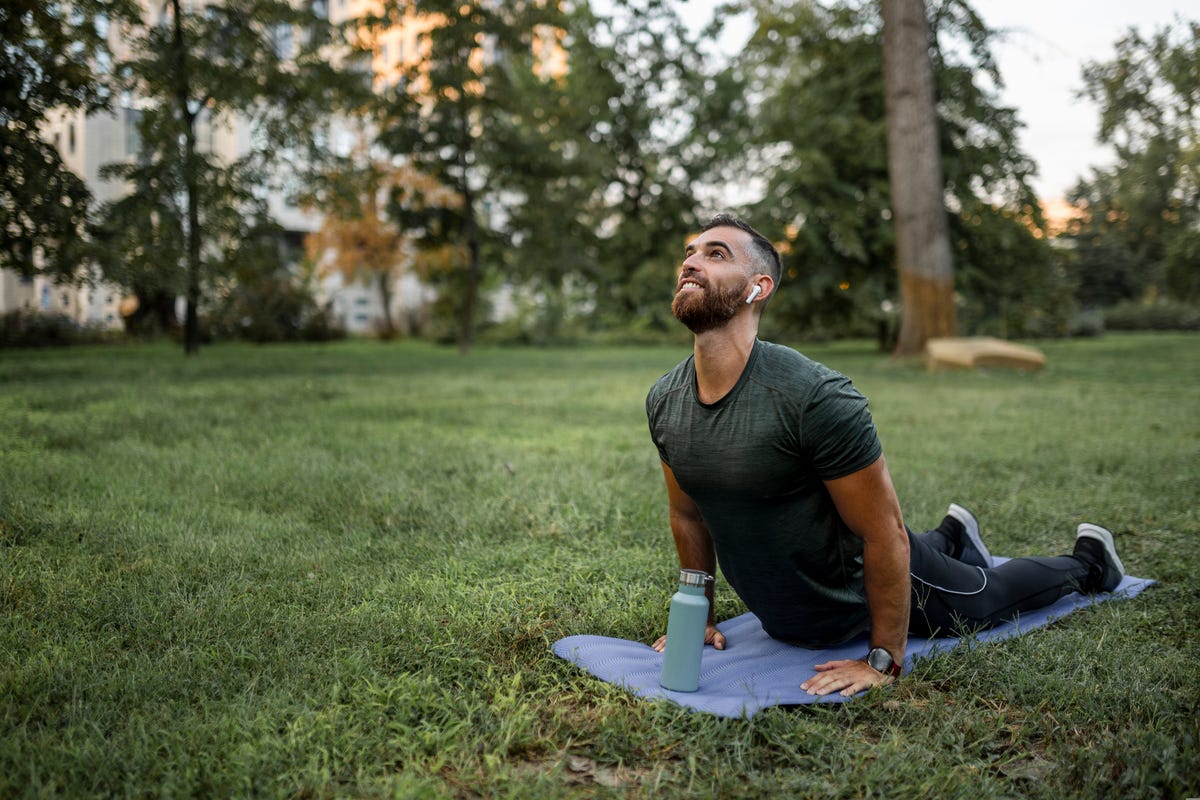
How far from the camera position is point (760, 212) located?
21234 millimetres

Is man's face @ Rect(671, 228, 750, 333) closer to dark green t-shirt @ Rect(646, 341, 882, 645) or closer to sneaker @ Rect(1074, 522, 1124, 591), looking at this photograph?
dark green t-shirt @ Rect(646, 341, 882, 645)

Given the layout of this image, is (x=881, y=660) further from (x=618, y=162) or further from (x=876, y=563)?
(x=618, y=162)

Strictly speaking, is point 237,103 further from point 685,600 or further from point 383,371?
point 685,600

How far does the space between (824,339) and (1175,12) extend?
20.0m

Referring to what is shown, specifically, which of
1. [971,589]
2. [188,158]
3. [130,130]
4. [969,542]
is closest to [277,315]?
[130,130]

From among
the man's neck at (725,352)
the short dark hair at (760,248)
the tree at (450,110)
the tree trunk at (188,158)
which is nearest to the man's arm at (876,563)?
the man's neck at (725,352)

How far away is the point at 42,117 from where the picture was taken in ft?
37.2

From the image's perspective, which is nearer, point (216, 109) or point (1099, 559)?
point (1099, 559)

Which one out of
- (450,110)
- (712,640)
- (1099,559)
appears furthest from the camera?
(450,110)

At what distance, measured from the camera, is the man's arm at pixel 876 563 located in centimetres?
274

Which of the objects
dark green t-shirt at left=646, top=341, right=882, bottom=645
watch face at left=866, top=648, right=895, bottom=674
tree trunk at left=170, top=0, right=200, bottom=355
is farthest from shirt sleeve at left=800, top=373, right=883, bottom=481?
tree trunk at left=170, top=0, right=200, bottom=355

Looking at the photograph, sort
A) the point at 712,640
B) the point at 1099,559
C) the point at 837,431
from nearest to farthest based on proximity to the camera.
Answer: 1. the point at 837,431
2. the point at 712,640
3. the point at 1099,559

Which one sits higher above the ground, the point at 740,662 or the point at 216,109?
the point at 216,109

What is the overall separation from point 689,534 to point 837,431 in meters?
0.81
